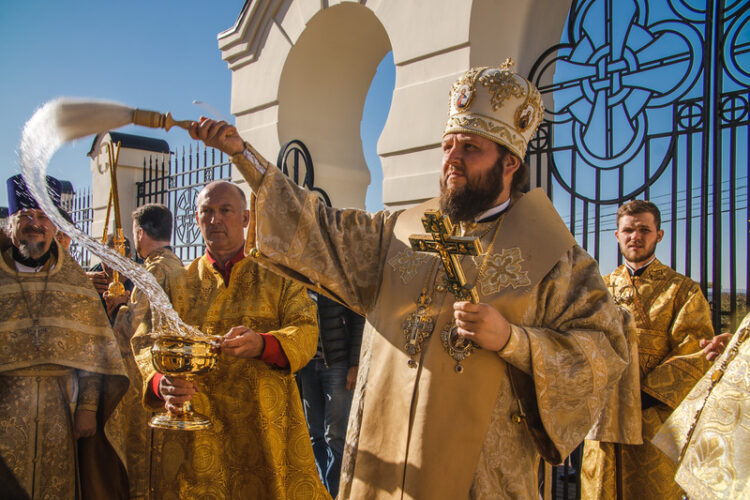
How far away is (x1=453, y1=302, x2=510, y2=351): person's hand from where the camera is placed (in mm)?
2049

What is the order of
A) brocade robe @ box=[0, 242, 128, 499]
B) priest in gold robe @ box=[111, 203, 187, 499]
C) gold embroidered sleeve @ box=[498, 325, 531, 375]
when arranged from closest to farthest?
gold embroidered sleeve @ box=[498, 325, 531, 375]
brocade robe @ box=[0, 242, 128, 499]
priest in gold robe @ box=[111, 203, 187, 499]

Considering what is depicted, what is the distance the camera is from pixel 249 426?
10.3 feet

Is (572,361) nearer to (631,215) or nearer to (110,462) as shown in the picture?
(631,215)

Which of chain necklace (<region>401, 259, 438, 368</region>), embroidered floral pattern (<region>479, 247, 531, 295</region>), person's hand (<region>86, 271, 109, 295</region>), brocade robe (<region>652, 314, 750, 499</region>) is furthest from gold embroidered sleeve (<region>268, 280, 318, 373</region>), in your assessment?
person's hand (<region>86, 271, 109, 295</region>)

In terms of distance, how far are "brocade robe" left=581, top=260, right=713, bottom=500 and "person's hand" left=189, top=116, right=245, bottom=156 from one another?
2.94 metres

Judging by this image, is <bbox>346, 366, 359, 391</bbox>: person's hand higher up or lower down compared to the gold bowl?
lower down

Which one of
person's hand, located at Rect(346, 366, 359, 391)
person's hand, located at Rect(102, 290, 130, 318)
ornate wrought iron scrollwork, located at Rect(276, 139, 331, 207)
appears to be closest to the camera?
person's hand, located at Rect(346, 366, 359, 391)

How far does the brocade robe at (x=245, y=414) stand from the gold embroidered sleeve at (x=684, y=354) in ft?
6.92

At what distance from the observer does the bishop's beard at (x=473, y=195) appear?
2.51 meters

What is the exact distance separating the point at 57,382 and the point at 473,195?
9.08 feet

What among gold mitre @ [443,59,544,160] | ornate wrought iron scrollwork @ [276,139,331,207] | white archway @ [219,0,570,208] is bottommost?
gold mitre @ [443,59,544,160]

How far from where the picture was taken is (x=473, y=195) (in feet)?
8.22

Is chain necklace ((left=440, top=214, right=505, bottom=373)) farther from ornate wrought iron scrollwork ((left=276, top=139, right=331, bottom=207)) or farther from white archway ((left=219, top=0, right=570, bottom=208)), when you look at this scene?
ornate wrought iron scrollwork ((left=276, top=139, right=331, bottom=207))

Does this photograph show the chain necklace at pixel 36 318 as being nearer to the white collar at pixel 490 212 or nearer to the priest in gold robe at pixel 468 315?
the priest in gold robe at pixel 468 315
